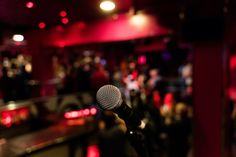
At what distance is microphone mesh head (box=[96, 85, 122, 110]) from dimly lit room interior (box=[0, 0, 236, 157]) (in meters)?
0.76

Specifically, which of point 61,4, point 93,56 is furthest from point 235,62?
point 61,4

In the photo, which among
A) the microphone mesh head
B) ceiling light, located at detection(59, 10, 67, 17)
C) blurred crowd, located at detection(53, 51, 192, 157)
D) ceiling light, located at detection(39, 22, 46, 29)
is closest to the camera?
the microphone mesh head

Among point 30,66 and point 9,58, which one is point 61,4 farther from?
point 9,58

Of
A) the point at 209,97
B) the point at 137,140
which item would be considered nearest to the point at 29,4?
the point at 137,140

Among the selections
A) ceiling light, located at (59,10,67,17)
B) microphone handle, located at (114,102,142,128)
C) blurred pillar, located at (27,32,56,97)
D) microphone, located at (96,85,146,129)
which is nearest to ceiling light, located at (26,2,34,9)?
ceiling light, located at (59,10,67,17)

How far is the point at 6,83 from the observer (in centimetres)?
643

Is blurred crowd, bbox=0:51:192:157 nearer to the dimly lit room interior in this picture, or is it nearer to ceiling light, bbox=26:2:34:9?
the dimly lit room interior

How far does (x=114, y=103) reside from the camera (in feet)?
3.58

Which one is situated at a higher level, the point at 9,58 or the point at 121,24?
the point at 121,24

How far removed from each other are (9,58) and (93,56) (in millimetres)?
2662

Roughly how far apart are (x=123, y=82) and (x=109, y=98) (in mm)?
1516

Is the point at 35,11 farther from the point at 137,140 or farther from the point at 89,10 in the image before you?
the point at 89,10

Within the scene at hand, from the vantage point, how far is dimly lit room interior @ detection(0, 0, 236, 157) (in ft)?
7.64

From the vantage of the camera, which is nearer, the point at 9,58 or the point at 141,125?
the point at 141,125
